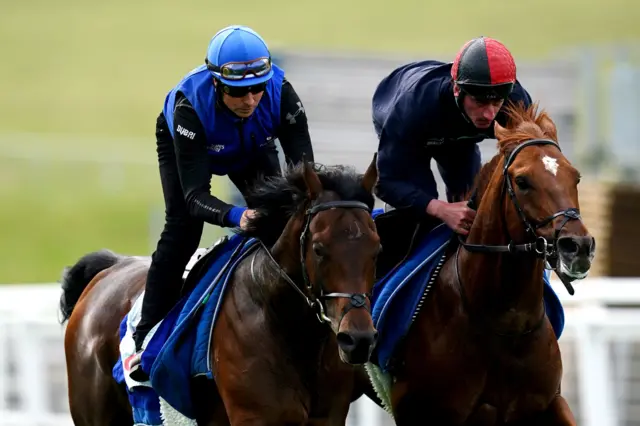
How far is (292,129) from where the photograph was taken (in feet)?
20.5

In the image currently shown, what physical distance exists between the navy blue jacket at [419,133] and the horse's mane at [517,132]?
29 cm

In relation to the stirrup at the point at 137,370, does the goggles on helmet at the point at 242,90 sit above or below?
above

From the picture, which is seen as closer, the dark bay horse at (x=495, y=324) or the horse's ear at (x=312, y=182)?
the horse's ear at (x=312, y=182)

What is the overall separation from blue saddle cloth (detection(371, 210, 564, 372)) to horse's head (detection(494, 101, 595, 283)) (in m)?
0.68

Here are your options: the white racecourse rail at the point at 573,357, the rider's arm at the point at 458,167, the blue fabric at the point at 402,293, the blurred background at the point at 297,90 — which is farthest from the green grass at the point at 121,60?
the blue fabric at the point at 402,293

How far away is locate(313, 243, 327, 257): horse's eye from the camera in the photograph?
17.2 feet

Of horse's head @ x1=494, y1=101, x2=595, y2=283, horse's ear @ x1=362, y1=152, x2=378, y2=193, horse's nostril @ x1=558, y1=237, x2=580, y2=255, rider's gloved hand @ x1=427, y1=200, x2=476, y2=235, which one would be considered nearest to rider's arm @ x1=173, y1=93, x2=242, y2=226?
horse's ear @ x1=362, y1=152, x2=378, y2=193

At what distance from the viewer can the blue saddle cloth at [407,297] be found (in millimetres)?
6250

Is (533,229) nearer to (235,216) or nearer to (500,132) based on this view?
(500,132)

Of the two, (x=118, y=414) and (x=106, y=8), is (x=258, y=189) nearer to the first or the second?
(x=118, y=414)

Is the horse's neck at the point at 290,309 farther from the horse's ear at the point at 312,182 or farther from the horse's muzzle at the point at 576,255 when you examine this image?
the horse's muzzle at the point at 576,255

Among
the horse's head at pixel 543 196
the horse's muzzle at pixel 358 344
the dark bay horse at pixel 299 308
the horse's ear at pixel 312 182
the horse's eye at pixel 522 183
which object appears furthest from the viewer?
the horse's eye at pixel 522 183

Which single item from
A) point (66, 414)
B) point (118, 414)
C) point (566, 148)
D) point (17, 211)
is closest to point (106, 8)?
point (17, 211)

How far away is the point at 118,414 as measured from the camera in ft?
23.3
